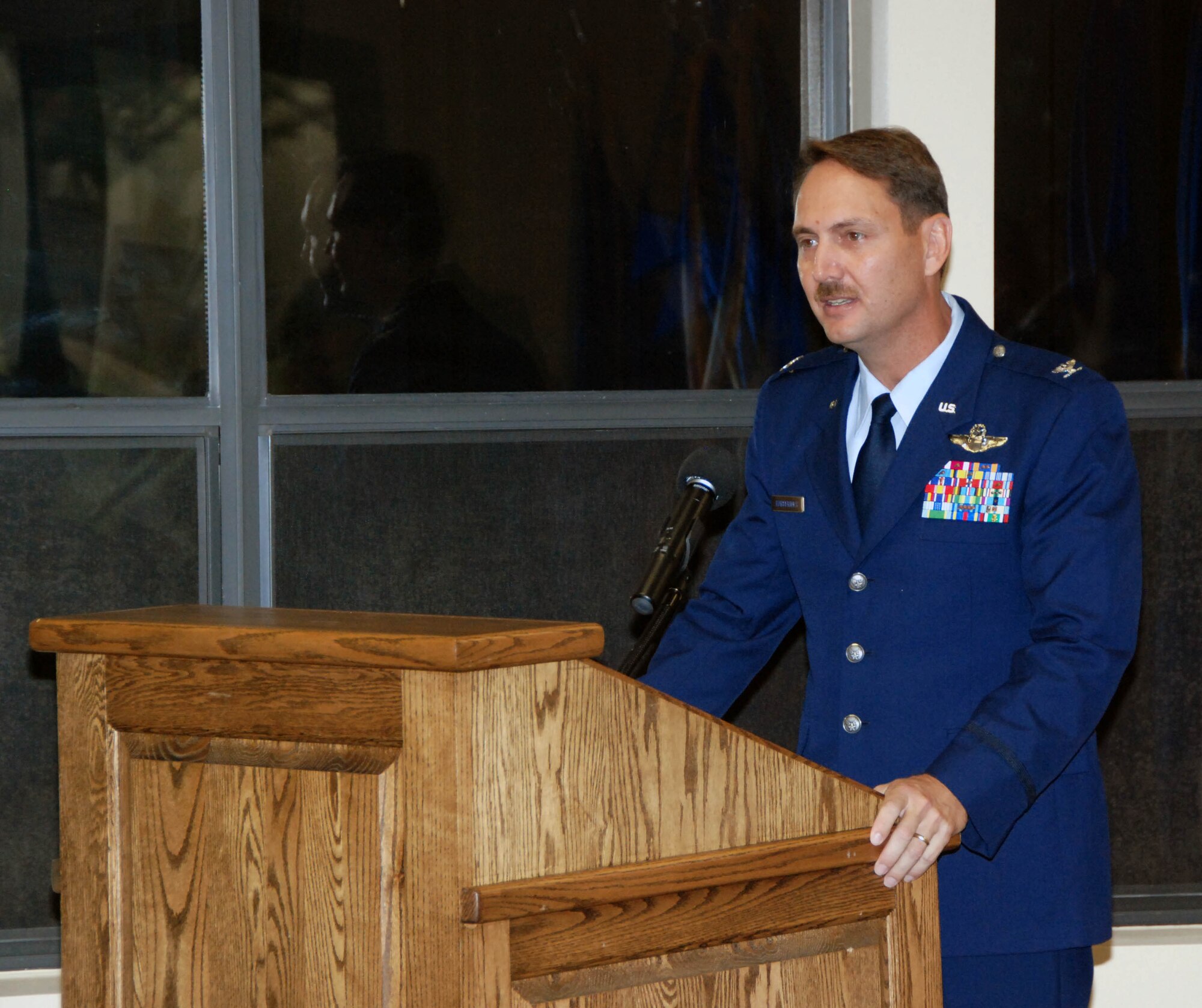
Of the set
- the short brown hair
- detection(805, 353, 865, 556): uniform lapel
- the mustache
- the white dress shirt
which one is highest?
the short brown hair

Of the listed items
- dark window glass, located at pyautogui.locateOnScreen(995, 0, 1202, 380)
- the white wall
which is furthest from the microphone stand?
dark window glass, located at pyautogui.locateOnScreen(995, 0, 1202, 380)

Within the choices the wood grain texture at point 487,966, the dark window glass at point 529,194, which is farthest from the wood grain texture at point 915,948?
the dark window glass at point 529,194

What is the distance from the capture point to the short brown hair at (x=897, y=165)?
160 centimetres

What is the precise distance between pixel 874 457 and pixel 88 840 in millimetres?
958

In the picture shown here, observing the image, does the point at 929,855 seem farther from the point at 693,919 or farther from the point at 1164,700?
the point at 1164,700

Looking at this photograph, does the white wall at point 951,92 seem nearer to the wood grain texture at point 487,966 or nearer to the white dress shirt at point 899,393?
the white dress shirt at point 899,393

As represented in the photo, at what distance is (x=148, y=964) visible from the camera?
104cm

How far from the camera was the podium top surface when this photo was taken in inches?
36.1

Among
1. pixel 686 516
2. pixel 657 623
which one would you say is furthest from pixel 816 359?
pixel 657 623

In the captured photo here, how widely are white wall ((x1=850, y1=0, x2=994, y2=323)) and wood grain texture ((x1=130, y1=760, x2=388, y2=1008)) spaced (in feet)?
6.10

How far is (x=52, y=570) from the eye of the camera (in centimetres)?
240

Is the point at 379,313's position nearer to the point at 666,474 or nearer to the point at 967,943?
the point at 666,474

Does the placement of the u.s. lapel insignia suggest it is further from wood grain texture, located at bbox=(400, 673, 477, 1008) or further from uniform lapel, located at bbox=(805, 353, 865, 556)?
wood grain texture, located at bbox=(400, 673, 477, 1008)

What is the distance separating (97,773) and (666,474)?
1.65 m
